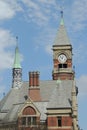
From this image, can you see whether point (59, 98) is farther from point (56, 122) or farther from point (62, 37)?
point (62, 37)

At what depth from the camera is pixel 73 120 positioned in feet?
314

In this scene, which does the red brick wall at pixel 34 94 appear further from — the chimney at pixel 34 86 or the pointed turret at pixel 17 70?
the pointed turret at pixel 17 70

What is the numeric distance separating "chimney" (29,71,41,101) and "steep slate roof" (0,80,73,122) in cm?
142

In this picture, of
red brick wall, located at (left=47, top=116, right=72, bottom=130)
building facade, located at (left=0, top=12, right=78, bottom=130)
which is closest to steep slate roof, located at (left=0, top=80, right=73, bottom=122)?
building facade, located at (left=0, top=12, right=78, bottom=130)

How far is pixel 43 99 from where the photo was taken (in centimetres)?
9888

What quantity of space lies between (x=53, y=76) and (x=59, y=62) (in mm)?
3705

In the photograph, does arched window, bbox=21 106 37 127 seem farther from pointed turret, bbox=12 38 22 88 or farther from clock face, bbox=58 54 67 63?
clock face, bbox=58 54 67 63

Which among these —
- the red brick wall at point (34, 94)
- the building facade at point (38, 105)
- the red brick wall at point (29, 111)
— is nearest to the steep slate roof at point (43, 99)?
the building facade at point (38, 105)

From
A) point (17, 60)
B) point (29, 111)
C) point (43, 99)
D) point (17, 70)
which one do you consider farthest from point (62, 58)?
point (29, 111)

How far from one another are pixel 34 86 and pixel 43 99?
2.92 m

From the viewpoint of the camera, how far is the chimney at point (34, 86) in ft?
322

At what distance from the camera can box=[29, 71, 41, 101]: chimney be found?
322 feet

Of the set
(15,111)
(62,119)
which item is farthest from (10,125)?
(62,119)

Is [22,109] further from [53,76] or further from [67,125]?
[53,76]
